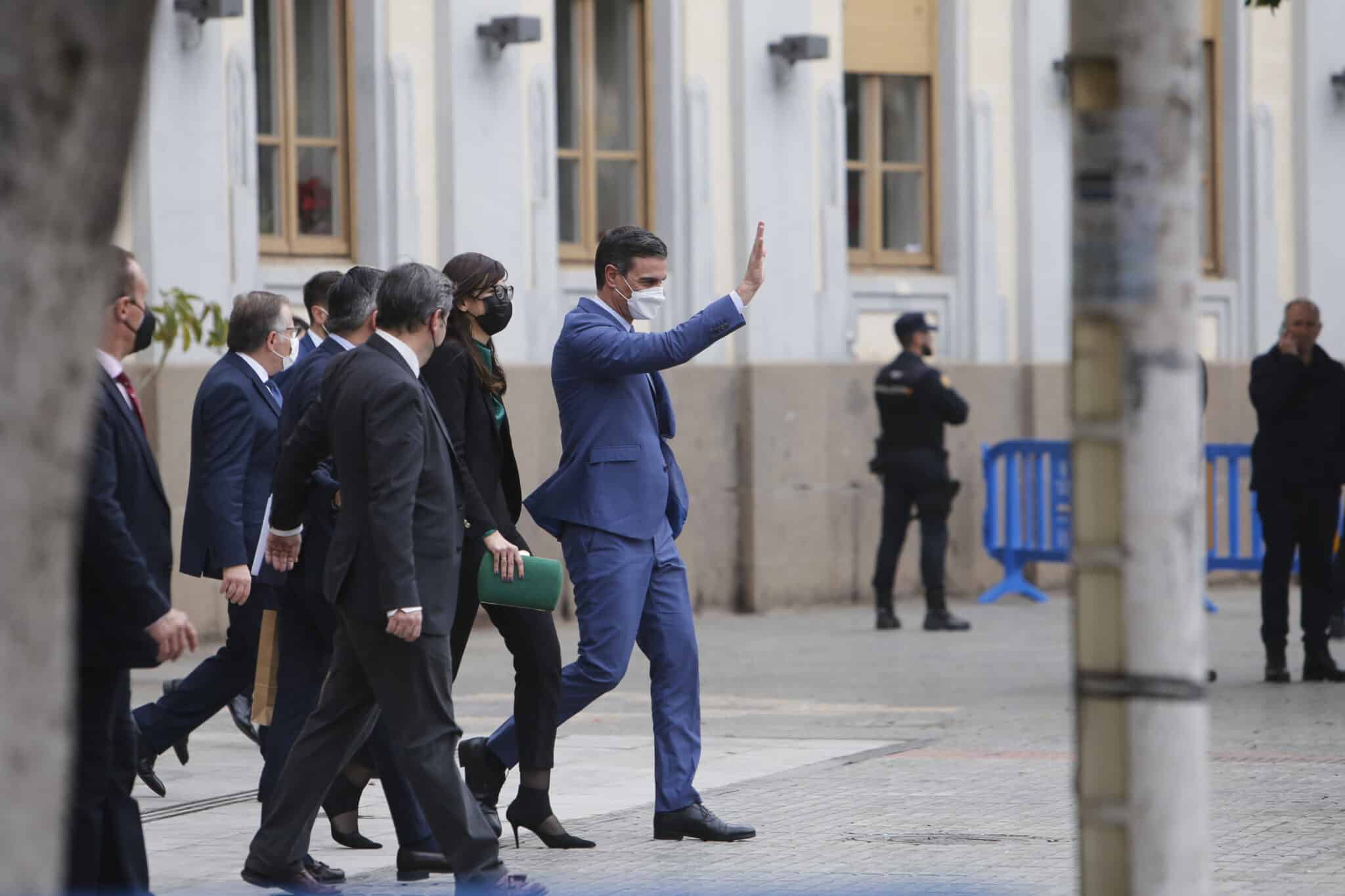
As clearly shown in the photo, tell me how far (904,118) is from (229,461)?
12233 millimetres

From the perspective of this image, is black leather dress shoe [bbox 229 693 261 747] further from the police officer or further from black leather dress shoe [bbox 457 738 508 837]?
the police officer

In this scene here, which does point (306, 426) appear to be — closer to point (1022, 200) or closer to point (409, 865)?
point (409, 865)

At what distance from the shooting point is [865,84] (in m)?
19.3

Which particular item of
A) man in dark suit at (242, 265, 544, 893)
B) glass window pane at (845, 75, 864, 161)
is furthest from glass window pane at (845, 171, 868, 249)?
man in dark suit at (242, 265, 544, 893)

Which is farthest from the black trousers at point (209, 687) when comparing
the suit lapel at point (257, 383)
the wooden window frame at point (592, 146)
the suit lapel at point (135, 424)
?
the wooden window frame at point (592, 146)

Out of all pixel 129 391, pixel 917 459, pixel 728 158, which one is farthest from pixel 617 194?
pixel 129 391

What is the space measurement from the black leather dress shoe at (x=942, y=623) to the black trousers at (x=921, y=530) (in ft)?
0.14

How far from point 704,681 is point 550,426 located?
12.5 feet

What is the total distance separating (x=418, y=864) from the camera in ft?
23.2

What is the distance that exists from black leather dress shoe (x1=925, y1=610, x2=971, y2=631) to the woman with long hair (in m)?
8.34

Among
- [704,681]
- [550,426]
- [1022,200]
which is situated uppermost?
[1022,200]

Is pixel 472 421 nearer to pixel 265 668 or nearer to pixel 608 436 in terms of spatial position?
pixel 608 436

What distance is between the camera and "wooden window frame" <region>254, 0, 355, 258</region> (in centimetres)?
1577

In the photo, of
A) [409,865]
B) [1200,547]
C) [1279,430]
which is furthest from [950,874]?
[1279,430]
